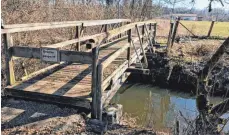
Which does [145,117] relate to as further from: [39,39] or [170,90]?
[39,39]

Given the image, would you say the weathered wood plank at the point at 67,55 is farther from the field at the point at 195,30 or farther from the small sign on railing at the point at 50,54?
the field at the point at 195,30

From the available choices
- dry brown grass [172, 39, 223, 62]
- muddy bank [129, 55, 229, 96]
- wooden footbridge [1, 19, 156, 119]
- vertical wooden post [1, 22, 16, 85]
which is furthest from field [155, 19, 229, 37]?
vertical wooden post [1, 22, 16, 85]

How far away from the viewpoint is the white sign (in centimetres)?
419

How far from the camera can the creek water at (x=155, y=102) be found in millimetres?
8972

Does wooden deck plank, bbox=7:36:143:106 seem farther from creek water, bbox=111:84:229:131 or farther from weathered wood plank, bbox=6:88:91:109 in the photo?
creek water, bbox=111:84:229:131

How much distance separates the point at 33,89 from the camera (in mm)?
4699

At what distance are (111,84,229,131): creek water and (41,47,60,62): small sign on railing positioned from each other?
4.92 metres

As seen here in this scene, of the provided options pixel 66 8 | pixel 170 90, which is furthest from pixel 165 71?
pixel 66 8

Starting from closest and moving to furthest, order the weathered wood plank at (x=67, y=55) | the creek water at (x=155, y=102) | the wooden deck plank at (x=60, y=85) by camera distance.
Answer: the weathered wood plank at (x=67, y=55) < the wooden deck plank at (x=60, y=85) < the creek water at (x=155, y=102)

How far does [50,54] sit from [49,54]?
0.07 feet

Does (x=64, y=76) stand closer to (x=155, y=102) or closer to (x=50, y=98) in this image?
(x=50, y=98)

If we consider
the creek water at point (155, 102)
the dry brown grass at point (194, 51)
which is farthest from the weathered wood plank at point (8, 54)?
the dry brown grass at point (194, 51)

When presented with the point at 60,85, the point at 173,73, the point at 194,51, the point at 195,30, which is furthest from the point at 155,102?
the point at 195,30

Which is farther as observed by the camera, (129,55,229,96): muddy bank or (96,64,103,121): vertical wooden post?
(129,55,229,96): muddy bank
